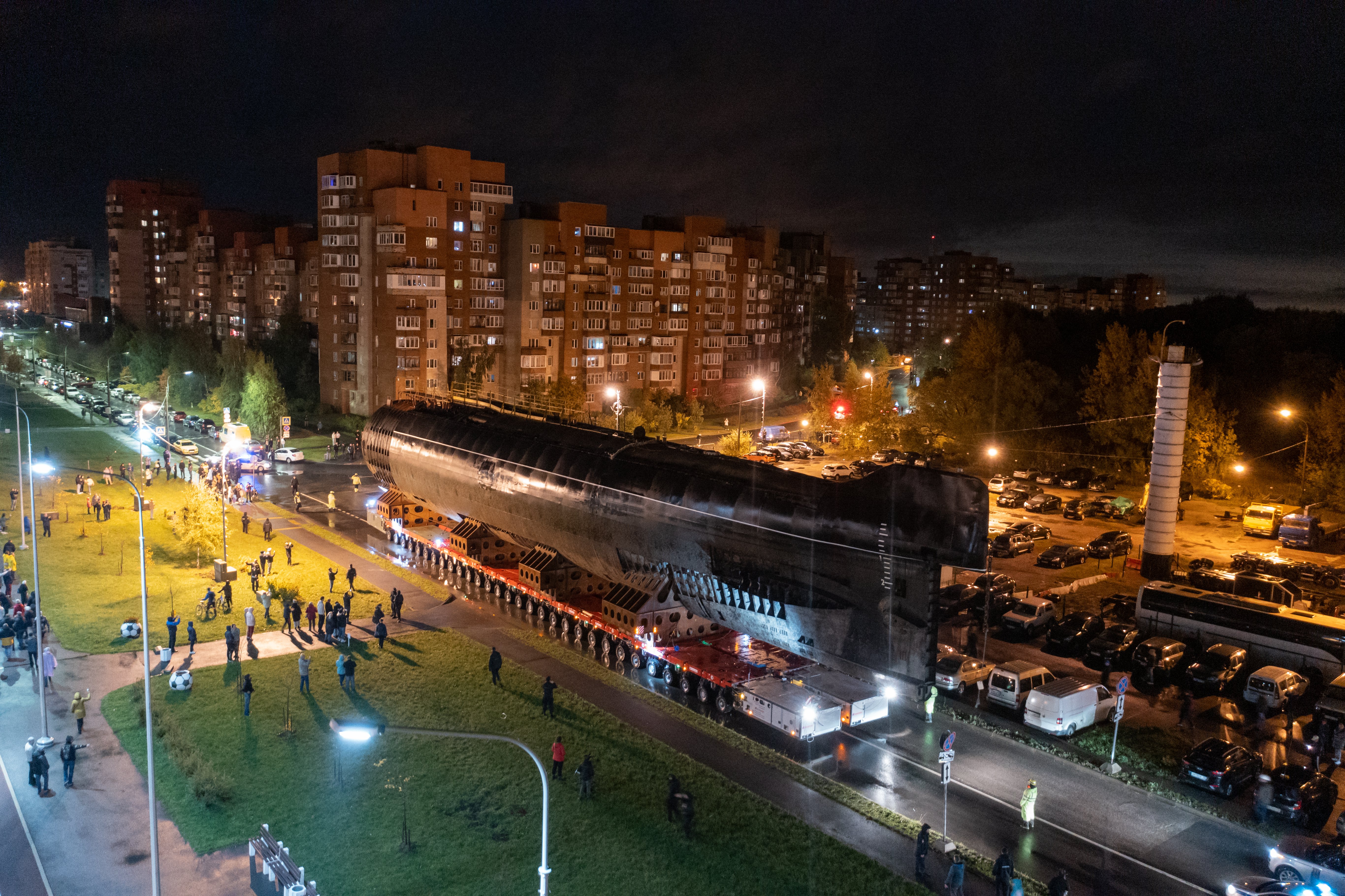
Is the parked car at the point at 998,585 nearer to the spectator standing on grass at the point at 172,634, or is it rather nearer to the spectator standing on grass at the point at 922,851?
the spectator standing on grass at the point at 922,851

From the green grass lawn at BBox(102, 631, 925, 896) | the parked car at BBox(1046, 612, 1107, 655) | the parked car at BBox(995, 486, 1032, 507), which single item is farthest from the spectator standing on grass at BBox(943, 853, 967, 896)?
the parked car at BBox(995, 486, 1032, 507)

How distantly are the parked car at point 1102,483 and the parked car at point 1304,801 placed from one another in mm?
43420

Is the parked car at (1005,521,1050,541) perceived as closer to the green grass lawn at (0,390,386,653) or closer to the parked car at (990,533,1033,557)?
the parked car at (990,533,1033,557)

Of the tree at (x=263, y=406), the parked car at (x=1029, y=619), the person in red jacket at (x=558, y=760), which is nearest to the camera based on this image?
the person in red jacket at (x=558, y=760)

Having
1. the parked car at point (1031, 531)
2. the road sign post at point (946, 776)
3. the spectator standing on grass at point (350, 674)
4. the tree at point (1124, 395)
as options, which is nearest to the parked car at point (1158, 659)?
the road sign post at point (946, 776)

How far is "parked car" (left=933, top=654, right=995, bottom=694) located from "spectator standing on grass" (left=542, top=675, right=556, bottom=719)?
38.1ft

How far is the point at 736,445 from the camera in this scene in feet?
200

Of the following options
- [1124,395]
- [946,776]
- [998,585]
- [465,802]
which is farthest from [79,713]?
[1124,395]

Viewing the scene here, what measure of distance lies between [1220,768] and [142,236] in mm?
153248

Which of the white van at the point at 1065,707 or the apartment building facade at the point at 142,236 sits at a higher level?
the apartment building facade at the point at 142,236

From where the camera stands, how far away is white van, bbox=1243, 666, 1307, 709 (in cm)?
2697

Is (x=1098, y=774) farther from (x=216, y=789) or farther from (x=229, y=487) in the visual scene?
(x=229, y=487)

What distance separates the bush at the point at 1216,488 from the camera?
185 ft

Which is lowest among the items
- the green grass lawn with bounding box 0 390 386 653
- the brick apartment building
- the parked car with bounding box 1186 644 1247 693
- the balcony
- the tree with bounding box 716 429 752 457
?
the green grass lawn with bounding box 0 390 386 653
